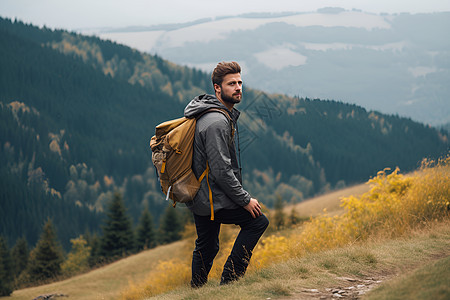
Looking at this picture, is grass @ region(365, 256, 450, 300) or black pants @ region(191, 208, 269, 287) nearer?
grass @ region(365, 256, 450, 300)

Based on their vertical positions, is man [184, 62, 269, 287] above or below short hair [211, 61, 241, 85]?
below

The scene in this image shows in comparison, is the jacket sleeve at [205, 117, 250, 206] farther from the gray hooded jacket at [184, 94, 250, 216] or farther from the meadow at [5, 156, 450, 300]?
the meadow at [5, 156, 450, 300]

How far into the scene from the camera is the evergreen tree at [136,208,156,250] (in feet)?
201

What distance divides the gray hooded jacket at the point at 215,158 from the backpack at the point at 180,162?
0.05 m

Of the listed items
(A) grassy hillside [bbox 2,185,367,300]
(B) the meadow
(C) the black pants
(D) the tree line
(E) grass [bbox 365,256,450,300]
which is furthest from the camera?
(D) the tree line

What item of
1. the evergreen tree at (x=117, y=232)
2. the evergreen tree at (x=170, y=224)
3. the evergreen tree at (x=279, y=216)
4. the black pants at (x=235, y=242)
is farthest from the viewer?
the evergreen tree at (x=170, y=224)

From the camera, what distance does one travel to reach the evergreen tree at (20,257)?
66.2 m

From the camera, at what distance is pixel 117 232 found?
57.5 m

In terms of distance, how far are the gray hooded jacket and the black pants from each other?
156 millimetres

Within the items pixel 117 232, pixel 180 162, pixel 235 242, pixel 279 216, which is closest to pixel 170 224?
pixel 117 232

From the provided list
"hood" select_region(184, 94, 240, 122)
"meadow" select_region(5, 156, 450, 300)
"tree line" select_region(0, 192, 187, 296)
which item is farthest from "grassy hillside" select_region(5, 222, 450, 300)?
"tree line" select_region(0, 192, 187, 296)

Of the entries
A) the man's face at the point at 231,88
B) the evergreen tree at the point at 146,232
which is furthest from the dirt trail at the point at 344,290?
the evergreen tree at the point at 146,232

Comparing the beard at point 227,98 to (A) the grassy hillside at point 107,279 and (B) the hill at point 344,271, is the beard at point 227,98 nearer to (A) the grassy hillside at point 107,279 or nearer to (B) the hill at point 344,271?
(B) the hill at point 344,271

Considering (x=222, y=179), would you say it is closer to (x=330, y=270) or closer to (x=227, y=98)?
(x=227, y=98)
